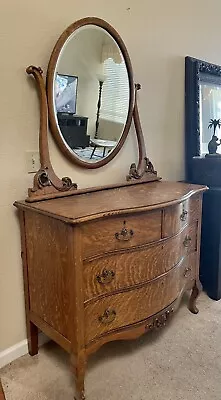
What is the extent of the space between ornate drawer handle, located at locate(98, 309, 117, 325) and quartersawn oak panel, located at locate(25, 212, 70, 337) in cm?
17

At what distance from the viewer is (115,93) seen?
81.7 inches

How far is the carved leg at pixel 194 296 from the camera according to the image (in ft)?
7.28

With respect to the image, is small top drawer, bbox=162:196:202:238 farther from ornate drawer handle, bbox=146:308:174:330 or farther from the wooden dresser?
ornate drawer handle, bbox=146:308:174:330

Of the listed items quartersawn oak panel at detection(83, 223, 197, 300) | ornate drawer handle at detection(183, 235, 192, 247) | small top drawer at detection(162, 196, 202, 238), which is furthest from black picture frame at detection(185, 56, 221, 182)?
quartersawn oak panel at detection(83, 223, 197, 300)

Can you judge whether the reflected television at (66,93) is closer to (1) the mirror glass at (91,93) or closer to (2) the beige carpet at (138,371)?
(1) the mirror glass at (91,93)

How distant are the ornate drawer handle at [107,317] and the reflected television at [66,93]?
3.49 feet

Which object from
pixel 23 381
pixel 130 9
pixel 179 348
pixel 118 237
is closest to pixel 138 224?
pixel 118 237

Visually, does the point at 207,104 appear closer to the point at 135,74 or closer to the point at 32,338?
the point at 135,74

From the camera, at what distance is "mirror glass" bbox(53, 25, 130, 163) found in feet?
5.92

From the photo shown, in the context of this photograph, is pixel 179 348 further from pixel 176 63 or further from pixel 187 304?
pixel 176 63

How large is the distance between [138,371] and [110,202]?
2.88 feet

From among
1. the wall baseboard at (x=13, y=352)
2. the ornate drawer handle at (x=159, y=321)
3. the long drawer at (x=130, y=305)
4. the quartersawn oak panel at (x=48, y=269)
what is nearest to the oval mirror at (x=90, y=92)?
the quartersawn oak panel at (x=48, y=269)

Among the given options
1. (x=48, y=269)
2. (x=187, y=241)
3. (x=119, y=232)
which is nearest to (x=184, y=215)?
(x=187, y=241)

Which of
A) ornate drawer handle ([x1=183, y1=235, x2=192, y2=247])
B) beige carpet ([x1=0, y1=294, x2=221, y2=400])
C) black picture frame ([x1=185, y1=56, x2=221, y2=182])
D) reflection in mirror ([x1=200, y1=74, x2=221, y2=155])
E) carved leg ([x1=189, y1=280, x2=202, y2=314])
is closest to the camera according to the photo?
beige carpet ([x1=0, y1=294, x2=221, y2=400])
